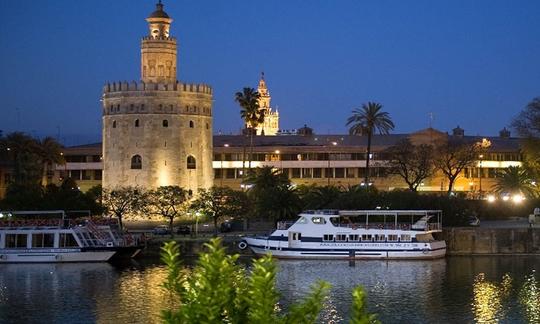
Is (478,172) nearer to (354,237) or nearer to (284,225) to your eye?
(354,237)

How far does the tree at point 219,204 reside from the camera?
8669cm

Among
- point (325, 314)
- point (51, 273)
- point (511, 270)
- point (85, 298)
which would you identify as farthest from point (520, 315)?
point (51, 273)

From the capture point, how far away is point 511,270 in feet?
216

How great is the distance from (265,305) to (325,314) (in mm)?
32351

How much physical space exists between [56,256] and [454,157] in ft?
174

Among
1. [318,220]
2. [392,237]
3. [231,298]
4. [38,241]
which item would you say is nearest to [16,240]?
[38,241]

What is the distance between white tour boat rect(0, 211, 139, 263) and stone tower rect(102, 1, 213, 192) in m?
20.9

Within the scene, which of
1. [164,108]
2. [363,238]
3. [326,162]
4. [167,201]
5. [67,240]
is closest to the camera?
[363,238]

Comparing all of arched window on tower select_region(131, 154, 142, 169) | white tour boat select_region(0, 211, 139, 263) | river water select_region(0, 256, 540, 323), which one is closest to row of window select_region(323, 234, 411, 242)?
river water select_region(0, 256, 540, 323)

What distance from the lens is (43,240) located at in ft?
243

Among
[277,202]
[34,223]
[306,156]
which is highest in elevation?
[306,156]

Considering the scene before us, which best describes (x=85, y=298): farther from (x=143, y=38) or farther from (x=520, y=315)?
(x=143, y=38)

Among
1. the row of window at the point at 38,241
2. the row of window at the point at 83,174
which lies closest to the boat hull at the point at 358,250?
the row of window at the point at 38,241

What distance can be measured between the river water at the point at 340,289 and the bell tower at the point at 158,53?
3022 cm
